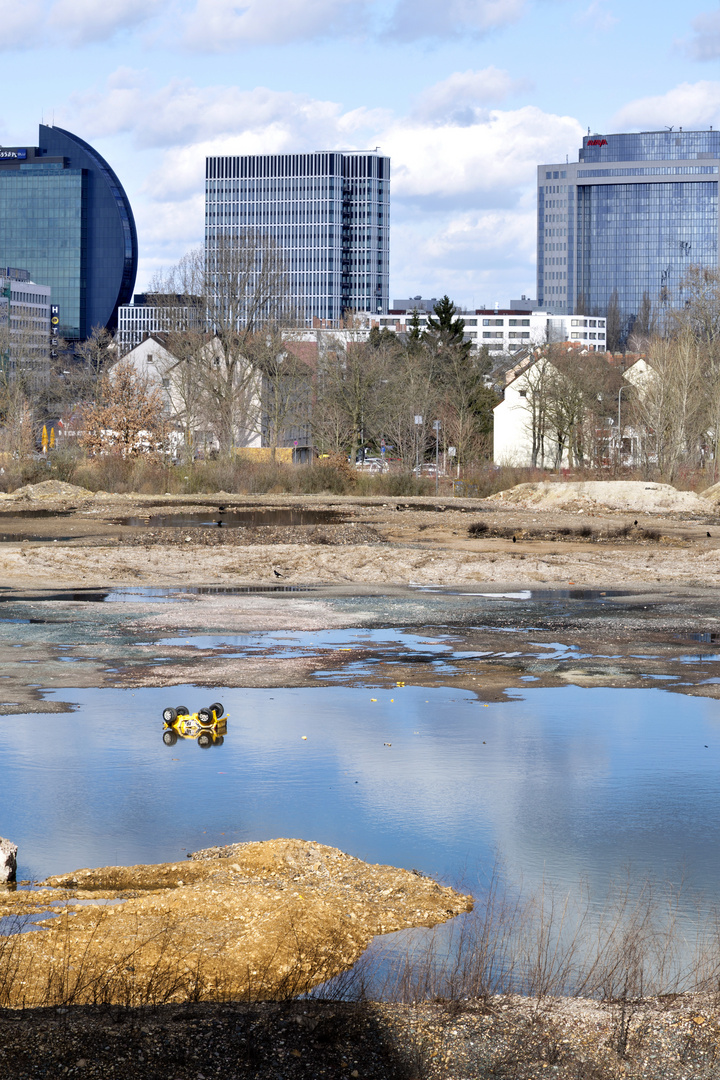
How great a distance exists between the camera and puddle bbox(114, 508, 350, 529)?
144 feet

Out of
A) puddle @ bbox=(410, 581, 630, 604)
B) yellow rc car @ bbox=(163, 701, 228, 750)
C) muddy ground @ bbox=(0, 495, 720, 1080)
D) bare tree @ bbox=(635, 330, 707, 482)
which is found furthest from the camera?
bare tree @ bbox=(635, 330, 707, 482)

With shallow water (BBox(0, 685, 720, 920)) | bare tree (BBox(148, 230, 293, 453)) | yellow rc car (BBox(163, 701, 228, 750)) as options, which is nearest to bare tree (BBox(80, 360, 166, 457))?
bare tree (BBox(148, 230, 293, 453))

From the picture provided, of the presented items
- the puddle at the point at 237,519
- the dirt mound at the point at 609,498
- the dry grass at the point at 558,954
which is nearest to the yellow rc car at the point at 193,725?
the dry grass at the point at 558,954

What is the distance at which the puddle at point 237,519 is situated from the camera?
144 ft

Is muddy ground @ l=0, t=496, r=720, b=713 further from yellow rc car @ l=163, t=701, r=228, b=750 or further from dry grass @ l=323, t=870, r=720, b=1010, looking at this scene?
dry grass @ l=323, t=870, r=720, b=1010

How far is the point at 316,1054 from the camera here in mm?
5637

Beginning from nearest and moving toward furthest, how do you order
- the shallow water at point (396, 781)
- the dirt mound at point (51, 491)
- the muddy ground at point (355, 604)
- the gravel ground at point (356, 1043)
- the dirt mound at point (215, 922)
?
the gravel ground at point (356, 1043), the dirt mound at point (215, 922), the shallow water at point (396, 781), the muddy ground at point (355, 604), the dirt mound at point (51, 491)

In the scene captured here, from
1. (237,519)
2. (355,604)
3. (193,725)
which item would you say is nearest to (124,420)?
(237,519)

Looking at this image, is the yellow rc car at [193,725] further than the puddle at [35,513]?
No

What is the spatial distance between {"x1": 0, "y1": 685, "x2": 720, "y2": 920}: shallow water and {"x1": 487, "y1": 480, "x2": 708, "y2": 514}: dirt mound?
41857mm

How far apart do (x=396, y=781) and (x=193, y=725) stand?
2689mm

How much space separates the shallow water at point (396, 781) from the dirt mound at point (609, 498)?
41.9 metres

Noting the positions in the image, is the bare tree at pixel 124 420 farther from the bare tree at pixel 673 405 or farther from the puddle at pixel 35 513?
the bare tree at pixel 673 405

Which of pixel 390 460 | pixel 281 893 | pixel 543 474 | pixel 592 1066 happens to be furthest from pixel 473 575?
pixel 390 460
